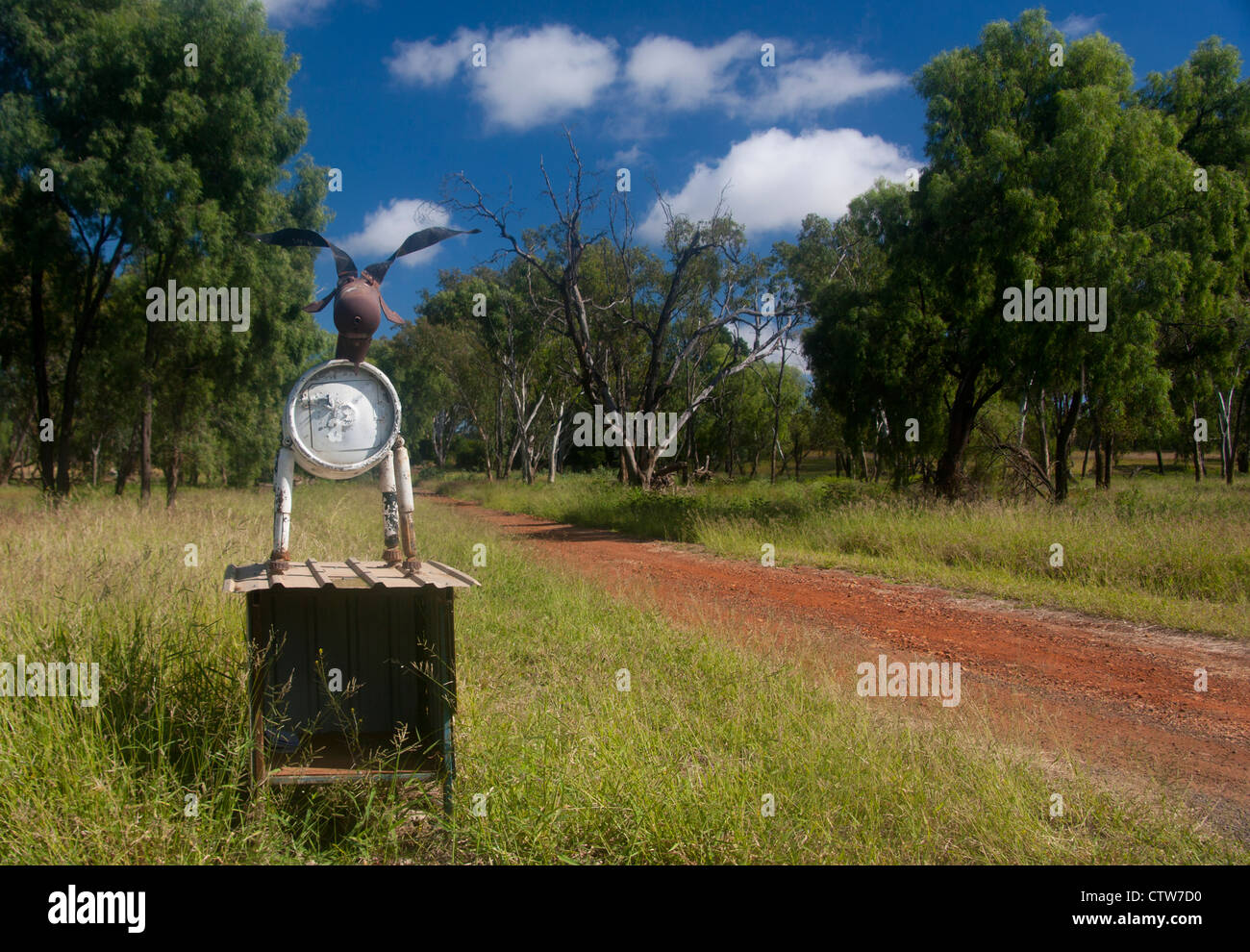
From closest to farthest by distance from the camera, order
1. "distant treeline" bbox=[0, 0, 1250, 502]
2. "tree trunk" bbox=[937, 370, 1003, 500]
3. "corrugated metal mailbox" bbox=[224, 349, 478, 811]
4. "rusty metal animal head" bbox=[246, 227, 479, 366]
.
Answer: "corrugated metal mailbox" bbox=[224, 349, 478, 811]
"rusty metal animal head" bbox=[246, 227, 479, 366]
"distant treeline" bbox=[0, 0, 1250, 502]
"tree trunk" bbox=[937, 370, 1003, 500]

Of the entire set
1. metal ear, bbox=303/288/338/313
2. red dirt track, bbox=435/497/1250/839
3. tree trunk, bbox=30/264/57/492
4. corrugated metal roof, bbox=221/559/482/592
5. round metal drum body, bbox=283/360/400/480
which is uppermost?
tree trunk, bbox=30/264/57/492

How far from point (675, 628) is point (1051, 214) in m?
11.7

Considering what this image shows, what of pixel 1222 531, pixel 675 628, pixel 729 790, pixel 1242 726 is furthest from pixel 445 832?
pixel 1222 531

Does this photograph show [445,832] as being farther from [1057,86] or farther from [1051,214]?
[1057,86]

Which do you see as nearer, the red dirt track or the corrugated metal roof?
the corrugated metal roof

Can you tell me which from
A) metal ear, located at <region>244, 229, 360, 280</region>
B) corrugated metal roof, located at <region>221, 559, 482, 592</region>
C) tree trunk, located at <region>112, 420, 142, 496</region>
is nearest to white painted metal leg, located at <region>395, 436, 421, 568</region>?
corrugated metal roof, located at <region>221, 559, 482, 592</region>

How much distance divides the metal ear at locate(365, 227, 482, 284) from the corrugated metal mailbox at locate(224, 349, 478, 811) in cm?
65

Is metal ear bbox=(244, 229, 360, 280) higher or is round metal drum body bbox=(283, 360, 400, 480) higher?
metal ear bbox=(244, 229, 360, 280)

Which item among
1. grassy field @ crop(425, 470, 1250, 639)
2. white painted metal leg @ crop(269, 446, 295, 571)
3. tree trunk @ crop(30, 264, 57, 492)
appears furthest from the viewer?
tree trunk @ crop(30, 264, 57, 492)

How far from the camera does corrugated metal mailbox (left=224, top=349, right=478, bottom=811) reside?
3.41 metres

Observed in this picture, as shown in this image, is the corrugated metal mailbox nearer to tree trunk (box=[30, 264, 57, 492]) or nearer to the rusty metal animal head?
the rusty metal animal head

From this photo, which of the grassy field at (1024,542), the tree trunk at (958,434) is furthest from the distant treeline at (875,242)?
the grassy field at (1024,542)

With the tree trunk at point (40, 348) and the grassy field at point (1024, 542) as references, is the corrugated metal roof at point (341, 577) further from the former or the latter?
the tree trunk at point (40, 348)

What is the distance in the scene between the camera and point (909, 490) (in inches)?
692
